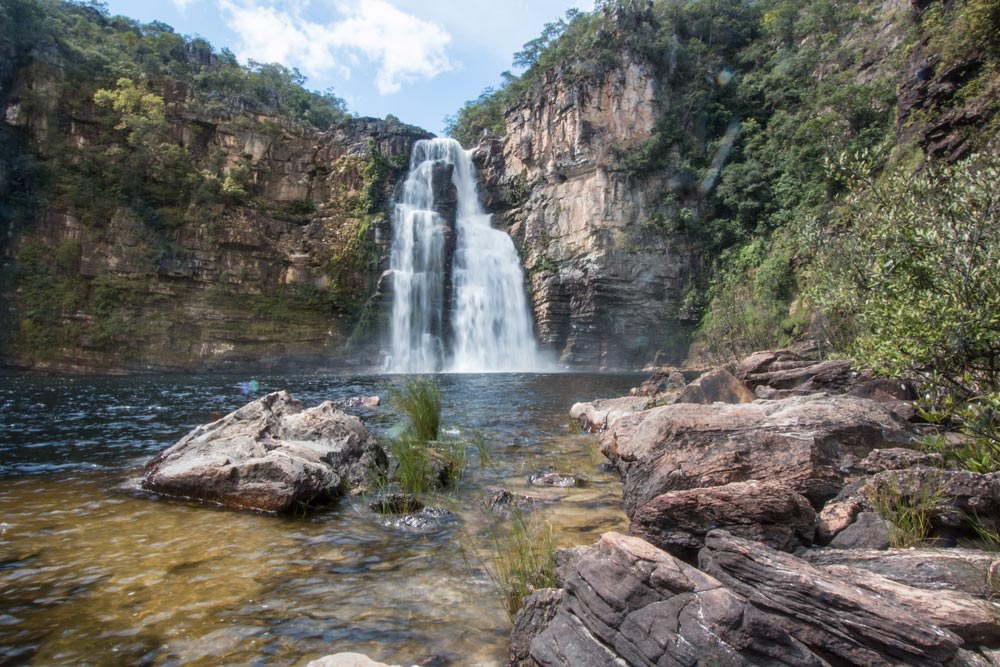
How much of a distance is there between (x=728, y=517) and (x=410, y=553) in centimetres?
264

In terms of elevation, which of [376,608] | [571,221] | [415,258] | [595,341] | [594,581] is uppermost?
[571,221]

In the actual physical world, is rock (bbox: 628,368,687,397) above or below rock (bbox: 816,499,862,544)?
above

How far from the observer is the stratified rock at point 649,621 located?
2.24 meters

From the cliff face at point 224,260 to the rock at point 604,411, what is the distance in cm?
2223

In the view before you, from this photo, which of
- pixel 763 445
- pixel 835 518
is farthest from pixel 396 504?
pixel 835 518

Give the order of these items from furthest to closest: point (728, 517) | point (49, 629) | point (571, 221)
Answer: point (571, 221), point (728, 517), point (49, 629)

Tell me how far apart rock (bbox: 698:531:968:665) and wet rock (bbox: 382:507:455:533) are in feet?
9.80

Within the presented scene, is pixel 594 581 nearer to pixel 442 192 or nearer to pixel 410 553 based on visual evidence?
pixel 410 553

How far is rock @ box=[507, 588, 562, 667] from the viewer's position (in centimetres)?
288

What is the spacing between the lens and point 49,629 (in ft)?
10.5

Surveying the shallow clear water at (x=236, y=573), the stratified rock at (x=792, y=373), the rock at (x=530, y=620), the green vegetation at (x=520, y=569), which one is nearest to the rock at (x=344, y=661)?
the shallow clear water at (x=236, y=573)

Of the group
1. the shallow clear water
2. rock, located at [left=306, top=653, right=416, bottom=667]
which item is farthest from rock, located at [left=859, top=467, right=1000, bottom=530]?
rock, located at [left=306, top=653, right=416, bottom=667]

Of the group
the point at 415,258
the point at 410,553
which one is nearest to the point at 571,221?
the point at 415,258

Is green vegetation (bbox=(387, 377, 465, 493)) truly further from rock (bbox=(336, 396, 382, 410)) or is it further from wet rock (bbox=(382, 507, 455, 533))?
rock (bbox=(336, 396, 382, 410))
